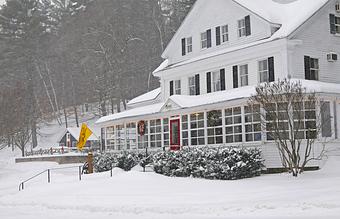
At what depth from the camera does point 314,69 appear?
25.6 meters

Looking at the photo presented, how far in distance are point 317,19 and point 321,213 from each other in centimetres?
1550

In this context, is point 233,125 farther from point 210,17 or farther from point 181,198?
point 210,17

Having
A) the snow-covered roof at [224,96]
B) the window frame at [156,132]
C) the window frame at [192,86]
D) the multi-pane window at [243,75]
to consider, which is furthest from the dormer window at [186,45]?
the multi-pane window at [243,75]

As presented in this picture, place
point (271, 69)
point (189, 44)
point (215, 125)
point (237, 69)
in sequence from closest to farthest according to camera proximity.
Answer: point (271, 69) → point (215, 125) → point (237, 69) → point (189, 44)

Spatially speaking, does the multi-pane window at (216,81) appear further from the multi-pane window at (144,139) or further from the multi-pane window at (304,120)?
the multi-pane window at (304,120)

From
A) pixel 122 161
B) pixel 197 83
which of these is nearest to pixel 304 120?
pixel 197 83

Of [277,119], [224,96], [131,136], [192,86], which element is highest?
[192,86]

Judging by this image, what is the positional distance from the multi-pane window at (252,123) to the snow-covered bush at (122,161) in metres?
5.87

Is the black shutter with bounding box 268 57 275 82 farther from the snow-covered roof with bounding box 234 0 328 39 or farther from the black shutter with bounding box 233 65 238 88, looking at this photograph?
the black shutter with bounding box 233 65 238 88

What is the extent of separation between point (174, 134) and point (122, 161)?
3303mm

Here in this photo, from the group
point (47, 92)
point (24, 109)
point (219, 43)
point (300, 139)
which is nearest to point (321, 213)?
point (300, 139)

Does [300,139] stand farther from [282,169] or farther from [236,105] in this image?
[236,105]

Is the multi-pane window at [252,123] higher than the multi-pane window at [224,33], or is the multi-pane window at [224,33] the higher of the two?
the multi-pane window at [224,33]

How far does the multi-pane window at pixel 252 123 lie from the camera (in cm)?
2281
